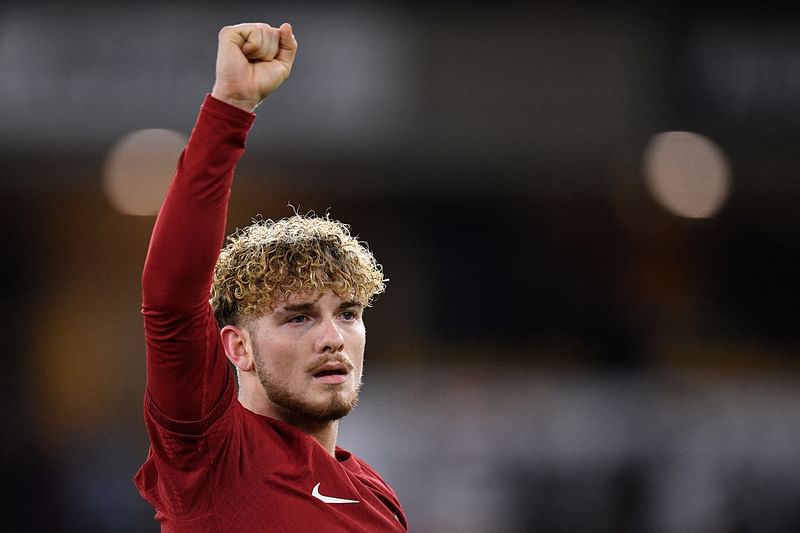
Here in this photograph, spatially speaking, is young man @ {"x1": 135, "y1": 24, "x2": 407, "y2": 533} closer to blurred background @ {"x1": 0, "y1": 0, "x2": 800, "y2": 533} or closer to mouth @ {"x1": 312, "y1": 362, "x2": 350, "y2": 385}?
mouth @ {"x1": 312, "y1": 362, "x2": 350, "y2": 385}

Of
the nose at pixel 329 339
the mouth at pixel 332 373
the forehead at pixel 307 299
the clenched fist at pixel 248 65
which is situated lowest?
the mouth at pixel 332 373

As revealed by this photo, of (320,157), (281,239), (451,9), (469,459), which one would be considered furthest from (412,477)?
(281,239)

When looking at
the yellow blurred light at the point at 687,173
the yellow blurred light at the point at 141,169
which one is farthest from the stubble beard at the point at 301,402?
the yellow blurred light at the point at 687,173

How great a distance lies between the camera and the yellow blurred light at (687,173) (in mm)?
9461

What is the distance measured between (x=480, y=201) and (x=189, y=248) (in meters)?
8.07

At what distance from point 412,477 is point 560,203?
11.5 feet

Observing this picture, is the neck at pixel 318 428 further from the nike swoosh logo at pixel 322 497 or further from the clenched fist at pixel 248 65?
the clenched fist at pixel 248 65

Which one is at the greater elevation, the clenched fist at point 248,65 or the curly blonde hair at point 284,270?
the clenched fist at point 248,65

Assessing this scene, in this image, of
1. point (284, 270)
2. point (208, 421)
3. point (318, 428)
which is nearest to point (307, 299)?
point (284, 270)

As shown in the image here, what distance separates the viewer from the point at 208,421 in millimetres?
2250

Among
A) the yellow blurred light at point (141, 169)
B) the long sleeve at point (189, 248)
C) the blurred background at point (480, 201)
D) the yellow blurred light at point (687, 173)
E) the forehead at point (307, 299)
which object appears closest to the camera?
the long sleeve at point (189, 248)

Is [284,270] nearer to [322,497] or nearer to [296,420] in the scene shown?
[296,420]

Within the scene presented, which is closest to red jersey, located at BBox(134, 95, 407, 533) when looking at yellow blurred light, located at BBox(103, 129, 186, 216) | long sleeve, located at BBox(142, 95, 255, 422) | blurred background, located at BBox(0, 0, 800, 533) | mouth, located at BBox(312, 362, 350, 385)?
long sleeve, located at BBox(142, 95, 255, 422)

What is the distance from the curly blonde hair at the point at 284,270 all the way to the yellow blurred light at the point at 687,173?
7.01 metres
